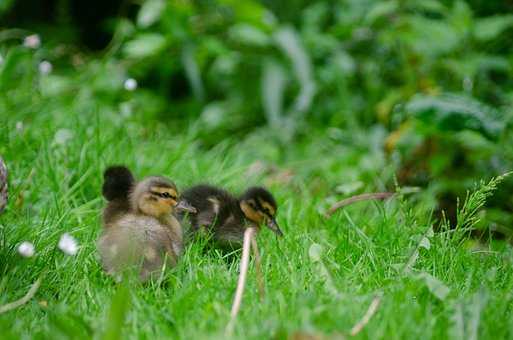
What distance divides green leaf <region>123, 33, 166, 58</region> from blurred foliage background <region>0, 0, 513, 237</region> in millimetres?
19

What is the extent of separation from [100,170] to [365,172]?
6.69ft

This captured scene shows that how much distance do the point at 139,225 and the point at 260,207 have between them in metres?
0.71

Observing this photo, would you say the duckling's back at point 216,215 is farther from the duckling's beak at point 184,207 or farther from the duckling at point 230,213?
the duckling's beak at point 184,207

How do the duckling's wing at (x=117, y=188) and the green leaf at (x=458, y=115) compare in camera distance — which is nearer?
the duckling's wing at (x=117, y=188)

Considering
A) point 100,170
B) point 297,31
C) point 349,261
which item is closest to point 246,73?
point 297,31

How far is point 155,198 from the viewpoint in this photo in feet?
11.4

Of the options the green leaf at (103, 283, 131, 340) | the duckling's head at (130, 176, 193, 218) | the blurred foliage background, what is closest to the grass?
the green leaf at (103, 283, 131, 340)

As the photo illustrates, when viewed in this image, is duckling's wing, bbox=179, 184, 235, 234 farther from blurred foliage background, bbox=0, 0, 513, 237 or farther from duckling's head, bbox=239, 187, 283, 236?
blurred foliage background, bbox=0, 0, 513, 237

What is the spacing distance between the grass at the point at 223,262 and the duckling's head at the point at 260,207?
0.31 ft

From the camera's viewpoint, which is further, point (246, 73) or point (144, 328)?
Result: point (246, 73)

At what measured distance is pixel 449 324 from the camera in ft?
9.23

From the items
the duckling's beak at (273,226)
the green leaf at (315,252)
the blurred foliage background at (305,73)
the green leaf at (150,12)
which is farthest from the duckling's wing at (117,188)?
the green leaf at (150,12)

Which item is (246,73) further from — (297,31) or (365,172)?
(365,172)

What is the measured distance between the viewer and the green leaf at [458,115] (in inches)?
180
